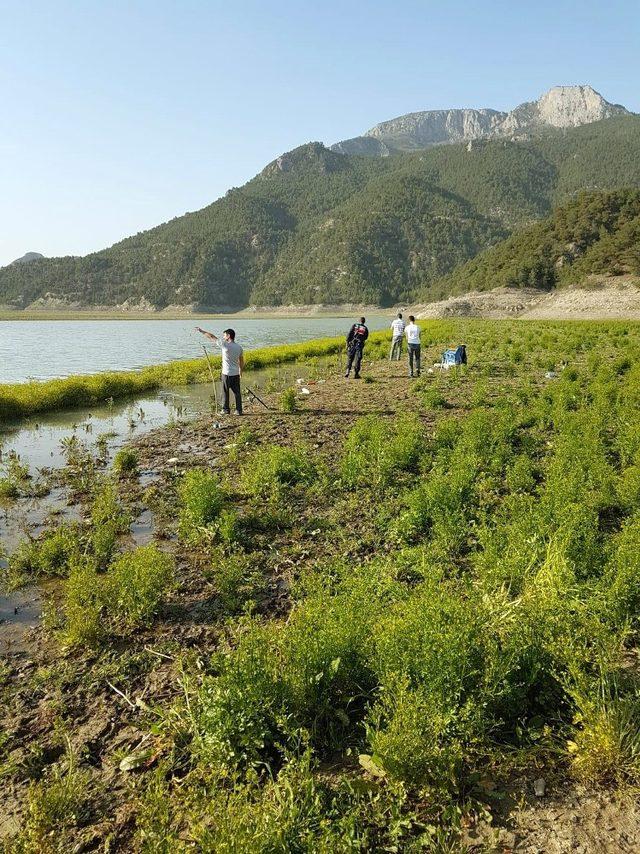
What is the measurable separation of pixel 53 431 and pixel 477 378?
1516 cm

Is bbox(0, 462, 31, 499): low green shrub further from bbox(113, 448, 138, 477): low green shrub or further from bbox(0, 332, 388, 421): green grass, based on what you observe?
bbox(0, 332, 388, 421): green grass

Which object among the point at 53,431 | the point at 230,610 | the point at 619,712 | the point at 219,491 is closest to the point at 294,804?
the point at 619,712

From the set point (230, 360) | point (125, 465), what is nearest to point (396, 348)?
point (230, 360)


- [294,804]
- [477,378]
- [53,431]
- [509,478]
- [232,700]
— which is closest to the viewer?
[294,804]

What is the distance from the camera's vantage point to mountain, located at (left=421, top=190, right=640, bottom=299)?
87.7m

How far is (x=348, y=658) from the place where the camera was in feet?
12.8

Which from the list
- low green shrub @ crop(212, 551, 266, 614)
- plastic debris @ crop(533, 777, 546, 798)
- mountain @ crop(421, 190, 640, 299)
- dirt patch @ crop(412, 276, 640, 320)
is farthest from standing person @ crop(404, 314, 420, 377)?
mountain @ crop(421, 190, 640, 299)

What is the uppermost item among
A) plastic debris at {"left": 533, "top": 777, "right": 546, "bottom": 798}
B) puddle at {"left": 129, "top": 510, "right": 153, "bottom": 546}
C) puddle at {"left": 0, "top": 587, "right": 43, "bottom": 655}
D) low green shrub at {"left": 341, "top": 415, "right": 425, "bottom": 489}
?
low green shrub at {"left": 341, "top": 415, "right": 425, "bottom": 489}

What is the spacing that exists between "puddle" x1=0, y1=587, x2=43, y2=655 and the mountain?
306 ft

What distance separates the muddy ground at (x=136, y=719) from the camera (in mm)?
Result: 3010

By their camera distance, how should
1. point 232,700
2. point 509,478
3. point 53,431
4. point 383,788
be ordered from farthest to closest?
1. point 53,431
2. point 509,478
3. point 232,700
4. point 383,788

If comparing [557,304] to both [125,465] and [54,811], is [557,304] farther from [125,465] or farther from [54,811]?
[54,811]

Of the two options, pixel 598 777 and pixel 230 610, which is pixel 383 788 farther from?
pixel 230 610

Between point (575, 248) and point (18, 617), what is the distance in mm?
113294
